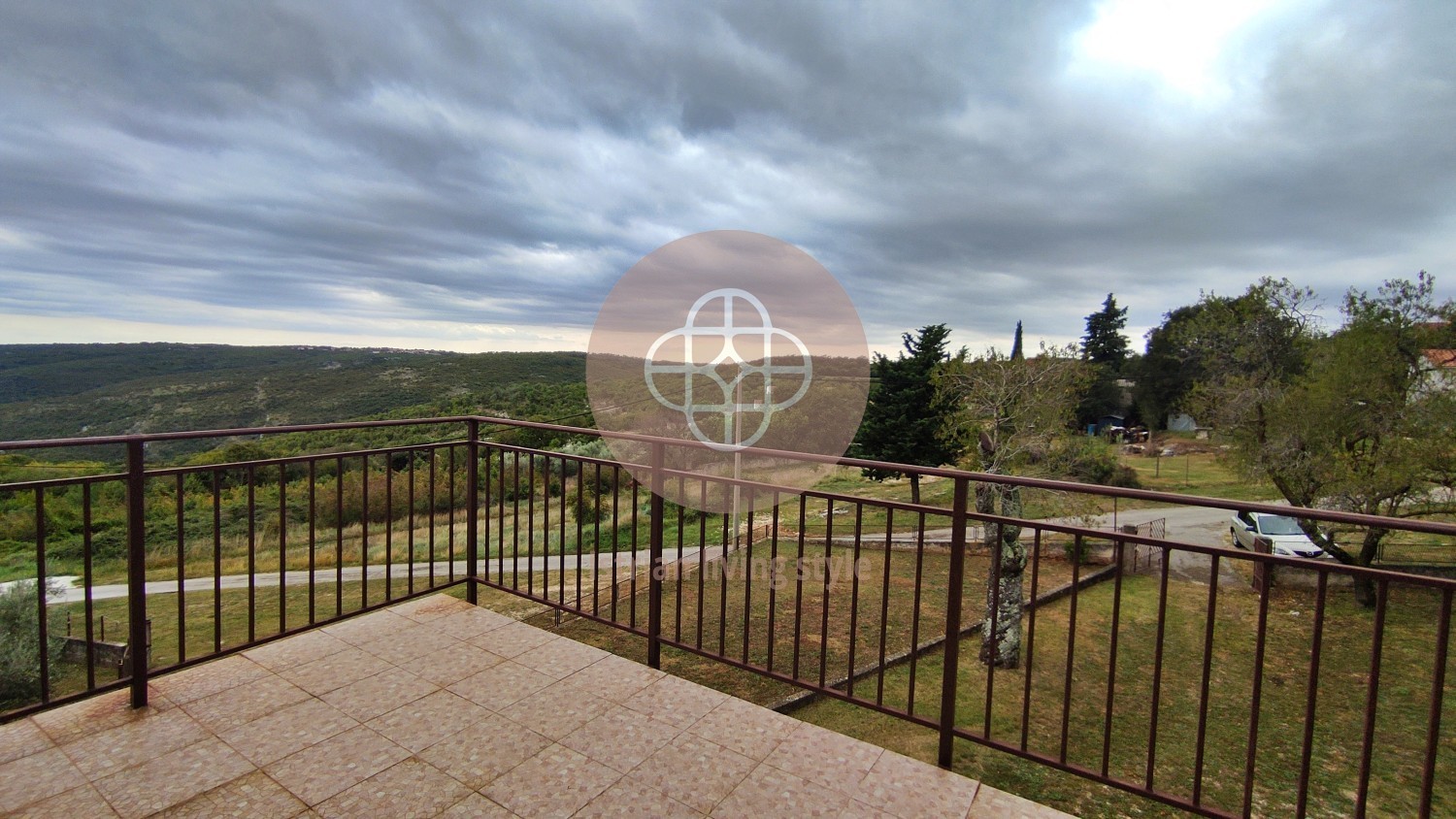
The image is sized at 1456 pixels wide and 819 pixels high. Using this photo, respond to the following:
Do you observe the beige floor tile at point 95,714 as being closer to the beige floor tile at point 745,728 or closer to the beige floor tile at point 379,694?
the beige floor tile at point 379,694

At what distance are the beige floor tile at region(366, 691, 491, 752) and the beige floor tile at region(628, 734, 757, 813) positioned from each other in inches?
26.6

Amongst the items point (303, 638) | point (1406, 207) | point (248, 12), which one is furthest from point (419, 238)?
point (1406, 207)

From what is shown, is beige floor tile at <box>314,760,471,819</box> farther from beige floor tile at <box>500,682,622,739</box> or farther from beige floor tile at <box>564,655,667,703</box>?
beige floor tile at <box>564,655,667,703</box>

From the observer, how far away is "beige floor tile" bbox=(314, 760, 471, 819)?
1.58 metres

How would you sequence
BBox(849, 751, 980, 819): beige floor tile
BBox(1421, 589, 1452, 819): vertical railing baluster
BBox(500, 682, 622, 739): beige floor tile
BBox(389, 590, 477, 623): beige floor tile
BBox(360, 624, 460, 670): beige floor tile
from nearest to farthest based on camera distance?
BBox(1421, 589, 1452, 819): vertical railing baluster
BBox(849, 751, 980, 819): beige floor tile
BBox(500, 682, 622, 739): beige floor tile
BBox(360, 624, 460, 670): beige floor tile
BBox(389, 590, 477, 623): beige floor tile

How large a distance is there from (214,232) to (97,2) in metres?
11.8

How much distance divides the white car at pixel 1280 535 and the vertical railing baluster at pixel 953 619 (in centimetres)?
1431

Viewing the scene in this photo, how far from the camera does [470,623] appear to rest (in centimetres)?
281

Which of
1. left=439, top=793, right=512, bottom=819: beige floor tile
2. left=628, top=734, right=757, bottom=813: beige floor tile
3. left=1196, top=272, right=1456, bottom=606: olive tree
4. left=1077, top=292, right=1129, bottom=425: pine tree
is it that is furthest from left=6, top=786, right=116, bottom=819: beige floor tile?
left=1077, top=292, right=1129, bottom=425: pine tree

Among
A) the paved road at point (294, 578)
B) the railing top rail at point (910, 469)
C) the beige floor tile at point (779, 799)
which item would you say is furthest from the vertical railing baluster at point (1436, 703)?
the paved road at point (294, 578)

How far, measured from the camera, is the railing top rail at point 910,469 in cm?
127

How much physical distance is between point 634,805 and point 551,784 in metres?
0.27

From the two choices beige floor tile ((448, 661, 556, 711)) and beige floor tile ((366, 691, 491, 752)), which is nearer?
beige floor tile ((366, 691, 491, 752))

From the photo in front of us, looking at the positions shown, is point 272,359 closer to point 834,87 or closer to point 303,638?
point 834,87
